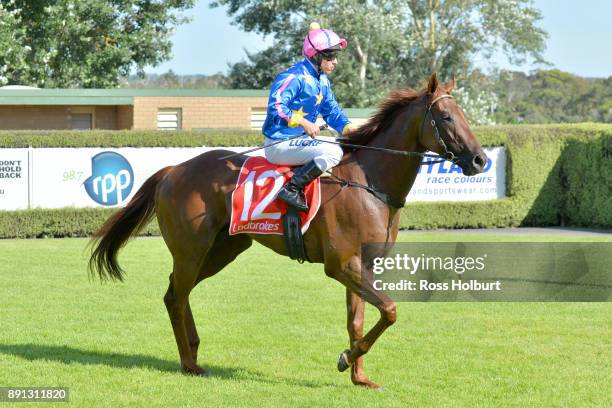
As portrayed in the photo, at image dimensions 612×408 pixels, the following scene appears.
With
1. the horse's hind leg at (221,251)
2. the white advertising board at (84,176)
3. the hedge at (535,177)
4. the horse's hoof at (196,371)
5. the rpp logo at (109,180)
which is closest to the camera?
the horse's hoof at (196,371)

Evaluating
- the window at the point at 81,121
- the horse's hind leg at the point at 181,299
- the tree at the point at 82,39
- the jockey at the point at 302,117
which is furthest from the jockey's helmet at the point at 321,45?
the tree at the point at 82,39

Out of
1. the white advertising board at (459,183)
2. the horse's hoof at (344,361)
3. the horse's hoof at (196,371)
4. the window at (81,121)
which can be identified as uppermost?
the horse's hoof at (344,361)

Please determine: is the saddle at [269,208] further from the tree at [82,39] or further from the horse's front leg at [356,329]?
the tree at [82,39]

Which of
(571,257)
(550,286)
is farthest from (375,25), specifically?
(550,286)

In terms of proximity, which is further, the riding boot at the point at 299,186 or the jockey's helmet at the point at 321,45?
the jockey's helmet at the point at 321,45

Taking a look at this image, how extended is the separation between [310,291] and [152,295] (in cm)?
179

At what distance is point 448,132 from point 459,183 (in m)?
12.6

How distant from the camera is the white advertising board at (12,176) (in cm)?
1605

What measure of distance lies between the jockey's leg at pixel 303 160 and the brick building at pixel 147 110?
1622 cm

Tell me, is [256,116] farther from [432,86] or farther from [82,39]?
[432,86]

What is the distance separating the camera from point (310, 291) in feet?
34.3

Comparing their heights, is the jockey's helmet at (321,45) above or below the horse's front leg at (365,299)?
above

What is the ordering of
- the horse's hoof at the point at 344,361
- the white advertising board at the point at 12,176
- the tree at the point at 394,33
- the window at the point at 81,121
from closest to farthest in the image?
the horse's hoof at the point at 344,361
the white advertising board at the point at 12,176
the window at the point at 81,121
the tree at the point at 394,33

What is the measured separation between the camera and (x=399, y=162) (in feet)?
20.8
